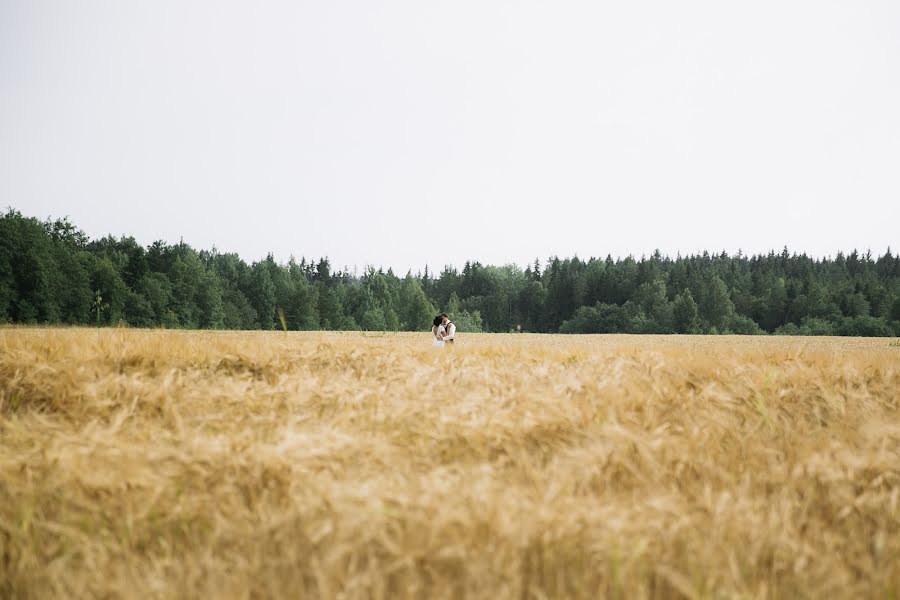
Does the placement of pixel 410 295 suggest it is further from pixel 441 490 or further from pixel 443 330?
pixel 441 490

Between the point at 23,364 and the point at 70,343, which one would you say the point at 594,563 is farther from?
the point at 70,343

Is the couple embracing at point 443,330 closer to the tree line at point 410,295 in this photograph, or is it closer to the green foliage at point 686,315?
the tree line at point 410,295

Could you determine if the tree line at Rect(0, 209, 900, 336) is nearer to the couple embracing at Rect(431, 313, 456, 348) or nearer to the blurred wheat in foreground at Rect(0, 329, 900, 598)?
the couple embracing at Rect(431, 313, 456, 348)

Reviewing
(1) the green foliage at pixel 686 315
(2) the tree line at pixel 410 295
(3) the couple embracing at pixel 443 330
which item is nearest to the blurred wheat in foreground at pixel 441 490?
(3) the couple embracing at pixel 443 330

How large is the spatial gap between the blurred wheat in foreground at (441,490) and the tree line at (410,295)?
2033 inches

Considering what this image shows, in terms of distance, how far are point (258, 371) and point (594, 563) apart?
4.85 metres

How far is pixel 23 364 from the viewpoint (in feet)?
17.4


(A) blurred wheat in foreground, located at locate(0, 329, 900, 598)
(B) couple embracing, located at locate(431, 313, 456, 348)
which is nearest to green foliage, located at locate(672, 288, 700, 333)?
(B) couple embracing, located at locate(431, 313, 456, 348)

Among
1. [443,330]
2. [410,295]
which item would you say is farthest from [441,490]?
[410,295]

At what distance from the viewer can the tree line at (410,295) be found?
61344 mm

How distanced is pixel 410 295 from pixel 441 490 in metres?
121

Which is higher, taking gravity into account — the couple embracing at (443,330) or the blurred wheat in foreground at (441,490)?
the couple embracing at (443,330)

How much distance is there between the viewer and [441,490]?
266 cm

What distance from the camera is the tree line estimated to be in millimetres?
61344
